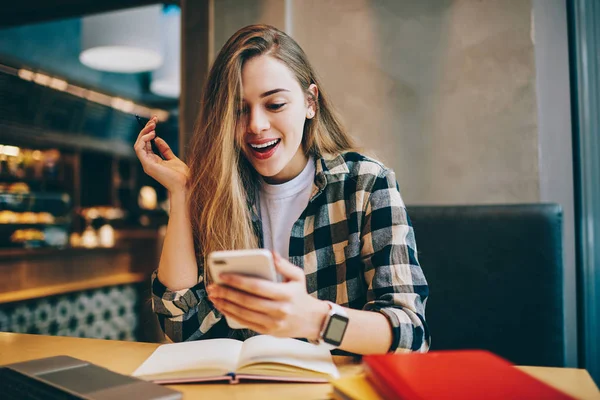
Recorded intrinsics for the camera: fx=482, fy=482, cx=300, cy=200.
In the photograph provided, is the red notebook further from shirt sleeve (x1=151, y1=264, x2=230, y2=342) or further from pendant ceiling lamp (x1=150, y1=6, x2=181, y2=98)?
pendant ceiling lamp (x1=150, y1=6, x2=181, y2=98)

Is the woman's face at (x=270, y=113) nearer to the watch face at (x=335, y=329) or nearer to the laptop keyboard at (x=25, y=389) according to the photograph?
the watch face at (x=335, y=329)

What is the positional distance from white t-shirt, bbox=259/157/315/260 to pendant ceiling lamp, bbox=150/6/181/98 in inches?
94.7

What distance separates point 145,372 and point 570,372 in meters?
0.75

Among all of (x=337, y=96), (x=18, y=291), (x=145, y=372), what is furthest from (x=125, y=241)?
(x=145, y=372)

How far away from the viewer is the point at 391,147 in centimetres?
179

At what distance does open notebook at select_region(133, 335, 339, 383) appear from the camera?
31.8 inches

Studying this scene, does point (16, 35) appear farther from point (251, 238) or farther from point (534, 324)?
point (534, 324)

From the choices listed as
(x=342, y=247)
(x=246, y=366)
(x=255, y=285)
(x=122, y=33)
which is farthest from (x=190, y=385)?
(x=122, y=33)

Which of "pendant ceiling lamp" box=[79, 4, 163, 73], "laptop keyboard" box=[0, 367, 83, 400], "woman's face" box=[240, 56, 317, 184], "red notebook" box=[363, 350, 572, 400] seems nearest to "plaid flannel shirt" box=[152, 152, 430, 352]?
"woman's face" box=[240, 56, 317, 184]

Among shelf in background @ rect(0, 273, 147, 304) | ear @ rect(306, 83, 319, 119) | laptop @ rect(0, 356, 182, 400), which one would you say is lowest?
shelf in background @ rect(0, 273, 147, 304)

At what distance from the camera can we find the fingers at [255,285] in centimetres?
75

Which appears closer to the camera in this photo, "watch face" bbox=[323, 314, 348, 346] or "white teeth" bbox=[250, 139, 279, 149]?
"watch face" bbox=[323, 314, 348, 346]

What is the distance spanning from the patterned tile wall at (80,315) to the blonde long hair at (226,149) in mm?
2415

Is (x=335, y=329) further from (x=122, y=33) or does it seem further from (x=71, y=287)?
(x=71, y=287)
